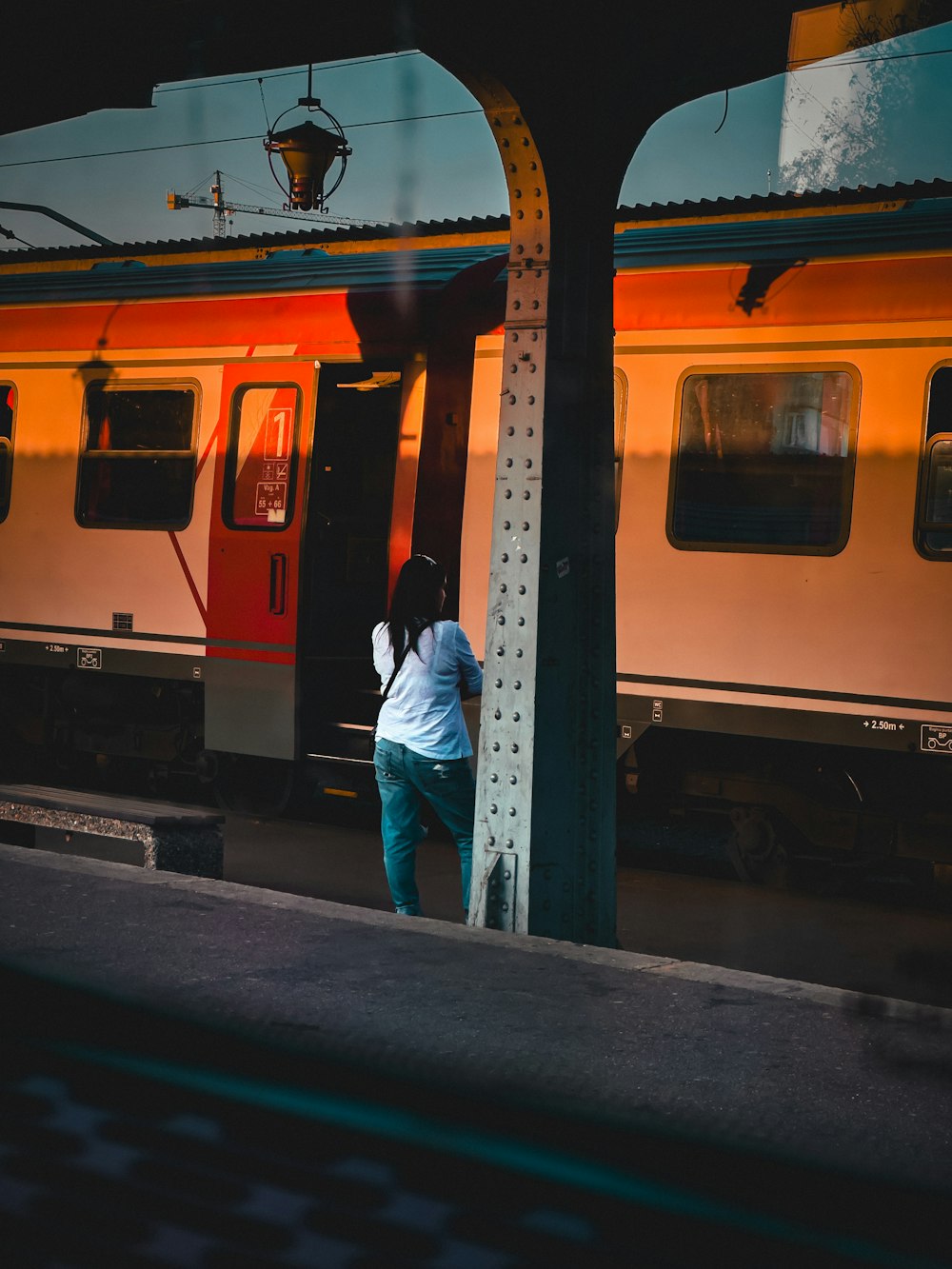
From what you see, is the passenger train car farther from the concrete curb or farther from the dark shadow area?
the dark shadow area

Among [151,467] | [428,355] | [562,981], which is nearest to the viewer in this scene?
[562,981]

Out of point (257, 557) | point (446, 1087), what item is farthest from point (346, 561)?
point (446, 1087)

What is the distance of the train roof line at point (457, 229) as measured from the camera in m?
11.8

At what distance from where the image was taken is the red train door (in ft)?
30.8

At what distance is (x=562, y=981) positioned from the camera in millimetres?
4844

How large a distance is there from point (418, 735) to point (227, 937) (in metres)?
1.52

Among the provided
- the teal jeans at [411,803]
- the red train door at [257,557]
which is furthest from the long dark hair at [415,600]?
the red train door at [257,557]

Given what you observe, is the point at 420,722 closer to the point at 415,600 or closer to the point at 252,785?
the point at 415,600

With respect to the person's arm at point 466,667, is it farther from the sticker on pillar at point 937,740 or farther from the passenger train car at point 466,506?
the sticker on pillar at point 937,740

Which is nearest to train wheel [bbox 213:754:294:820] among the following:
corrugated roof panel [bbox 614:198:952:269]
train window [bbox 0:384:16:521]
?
train window [bbox 0:384:16:521]

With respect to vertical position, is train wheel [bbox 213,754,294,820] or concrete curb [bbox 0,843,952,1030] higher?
concrete curb [bbox 0,843,952,1030]

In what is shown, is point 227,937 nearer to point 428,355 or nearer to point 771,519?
point 771,519

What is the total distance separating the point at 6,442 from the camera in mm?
11000

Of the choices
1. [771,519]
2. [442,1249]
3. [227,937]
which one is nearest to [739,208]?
[771,519]
